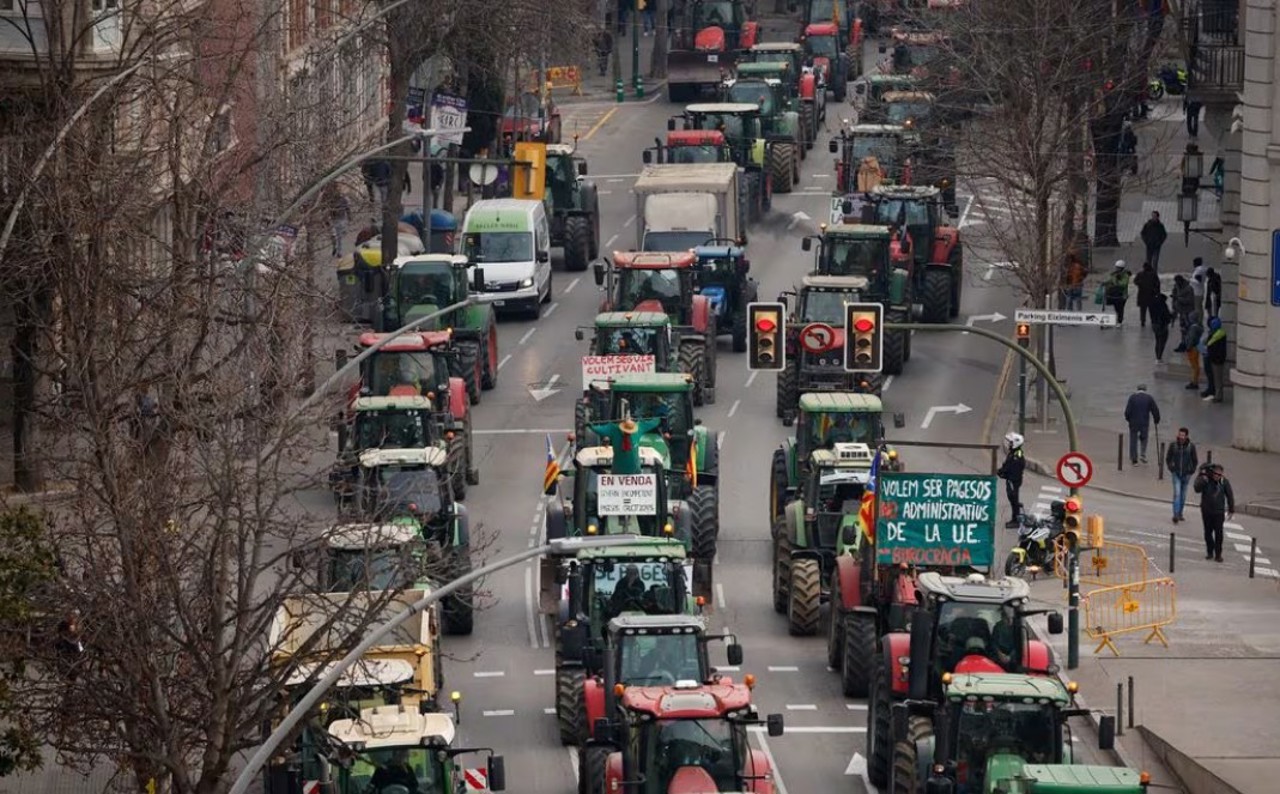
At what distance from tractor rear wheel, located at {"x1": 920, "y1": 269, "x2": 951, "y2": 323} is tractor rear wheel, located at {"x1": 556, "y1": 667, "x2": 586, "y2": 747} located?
89.9 ft

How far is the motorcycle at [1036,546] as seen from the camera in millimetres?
46938

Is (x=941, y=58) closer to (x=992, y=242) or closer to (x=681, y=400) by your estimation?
(x=992, y=242)

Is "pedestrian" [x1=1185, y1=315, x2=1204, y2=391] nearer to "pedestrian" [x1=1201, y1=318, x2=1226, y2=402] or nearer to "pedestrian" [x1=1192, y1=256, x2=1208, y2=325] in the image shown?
"pedestrian" [x1=1201, y1=318, x2=1226, y2=402]

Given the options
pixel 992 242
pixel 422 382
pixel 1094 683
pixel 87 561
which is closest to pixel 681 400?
pixel 422 382

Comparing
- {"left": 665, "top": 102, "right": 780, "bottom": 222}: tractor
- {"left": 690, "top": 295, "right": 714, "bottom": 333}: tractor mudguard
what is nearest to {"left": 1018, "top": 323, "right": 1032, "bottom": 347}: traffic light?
{"left": 690, "top": 295, "right": 714, "bottom": 333}: tractor mudguard

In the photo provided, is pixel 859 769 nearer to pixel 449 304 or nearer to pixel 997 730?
pixel 997 730

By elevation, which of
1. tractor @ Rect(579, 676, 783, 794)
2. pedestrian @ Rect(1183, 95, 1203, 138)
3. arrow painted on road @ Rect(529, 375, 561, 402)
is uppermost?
pedestrian @ Rect(1183, 95, 1203, 138)

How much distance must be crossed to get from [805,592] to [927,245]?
23.7 m

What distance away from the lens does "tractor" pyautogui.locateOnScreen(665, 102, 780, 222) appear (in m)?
78.1

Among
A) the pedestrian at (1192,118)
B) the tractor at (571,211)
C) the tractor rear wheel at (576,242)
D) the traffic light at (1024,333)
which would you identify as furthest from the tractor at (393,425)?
the pedestrian at (1192,118)

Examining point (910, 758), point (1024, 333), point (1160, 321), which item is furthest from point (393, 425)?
point (1160, 321)

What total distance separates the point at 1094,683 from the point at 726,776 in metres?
10.4

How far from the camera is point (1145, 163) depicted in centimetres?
7981

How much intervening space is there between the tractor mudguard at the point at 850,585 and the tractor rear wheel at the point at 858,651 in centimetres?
44
